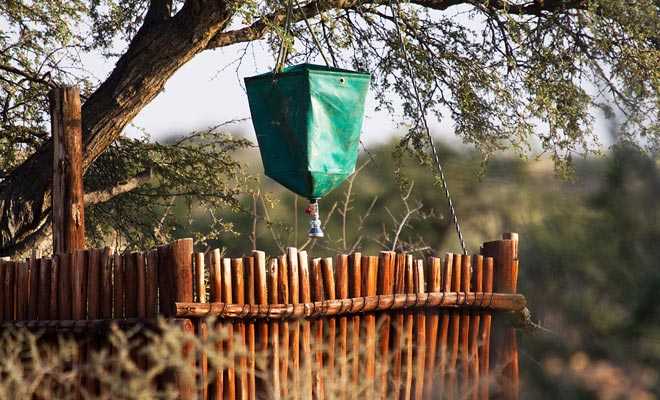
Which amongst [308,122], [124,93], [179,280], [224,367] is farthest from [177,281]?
Answer: [124,93]

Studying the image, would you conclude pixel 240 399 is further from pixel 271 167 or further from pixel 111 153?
pixel 111 153

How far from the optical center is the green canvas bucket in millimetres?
5531

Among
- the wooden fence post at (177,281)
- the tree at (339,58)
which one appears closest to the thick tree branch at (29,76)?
the tree at (339,58)

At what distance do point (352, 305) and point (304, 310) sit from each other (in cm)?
29

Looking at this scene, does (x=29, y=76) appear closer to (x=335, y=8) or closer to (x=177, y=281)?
(x=335, y=8)

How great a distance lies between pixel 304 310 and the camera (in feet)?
16.3

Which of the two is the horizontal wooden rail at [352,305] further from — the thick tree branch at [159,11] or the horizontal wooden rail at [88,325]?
the thick tree branch at [159,11]

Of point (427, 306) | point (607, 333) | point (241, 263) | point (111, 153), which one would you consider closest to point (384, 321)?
point (427, 306)

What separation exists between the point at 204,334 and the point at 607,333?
347 cm

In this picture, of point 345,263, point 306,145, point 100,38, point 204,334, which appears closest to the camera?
point 204,334

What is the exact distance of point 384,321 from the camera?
209 inches

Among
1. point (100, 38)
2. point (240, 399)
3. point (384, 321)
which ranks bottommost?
point (240, 399)

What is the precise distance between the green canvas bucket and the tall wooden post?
1654mm

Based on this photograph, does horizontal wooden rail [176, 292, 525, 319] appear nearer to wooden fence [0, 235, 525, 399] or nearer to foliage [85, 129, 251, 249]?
wooden fence [0, 235, 525, 399]
